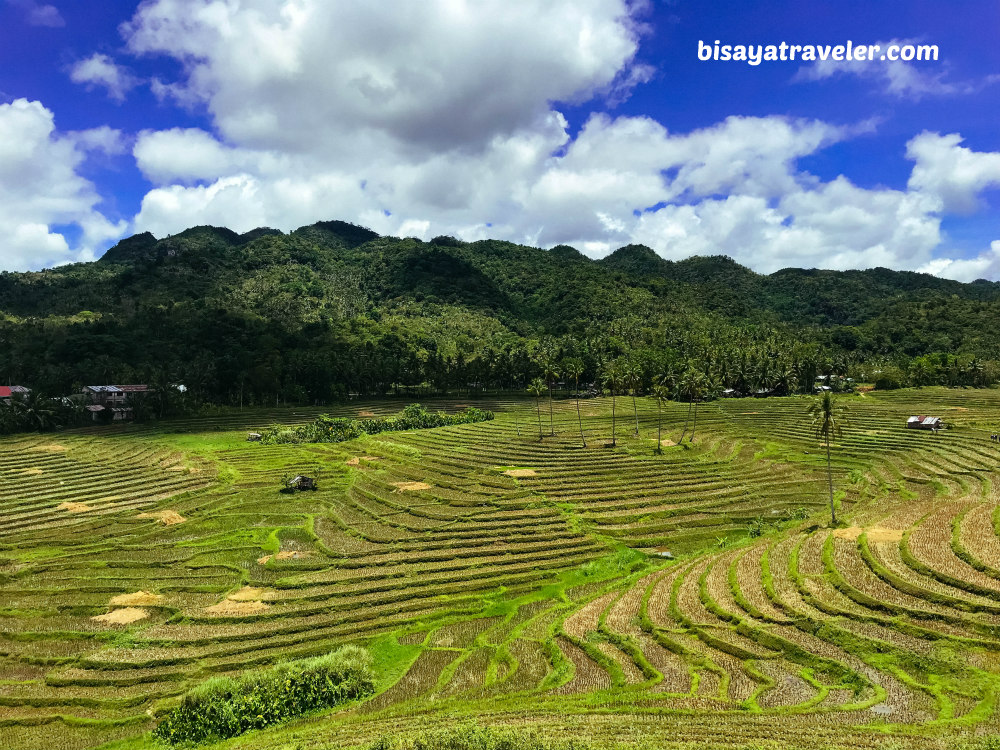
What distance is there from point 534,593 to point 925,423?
79.0 metres

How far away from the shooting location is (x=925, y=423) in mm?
85250

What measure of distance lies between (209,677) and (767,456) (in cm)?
6940

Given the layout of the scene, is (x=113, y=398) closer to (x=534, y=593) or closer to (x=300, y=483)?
(x=300, y=483)

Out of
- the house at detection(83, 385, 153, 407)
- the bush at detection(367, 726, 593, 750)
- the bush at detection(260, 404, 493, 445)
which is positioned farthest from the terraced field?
Result: the house at detection(83, 385, 153, 407)

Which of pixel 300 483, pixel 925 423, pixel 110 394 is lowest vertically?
pixel 300 483

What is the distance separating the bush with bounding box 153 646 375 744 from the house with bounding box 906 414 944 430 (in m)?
91.9

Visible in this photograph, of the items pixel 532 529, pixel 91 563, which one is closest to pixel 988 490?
pixel 532 529

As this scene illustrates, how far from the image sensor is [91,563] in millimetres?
40906

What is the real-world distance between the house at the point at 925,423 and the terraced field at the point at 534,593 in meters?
12.3

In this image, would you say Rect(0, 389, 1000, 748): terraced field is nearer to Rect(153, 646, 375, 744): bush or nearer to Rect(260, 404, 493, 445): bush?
Rect(153, 646, 375, 744): bush

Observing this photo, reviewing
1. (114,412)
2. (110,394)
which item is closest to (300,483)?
(114,412)

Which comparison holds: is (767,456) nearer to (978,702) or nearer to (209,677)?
(978,702)

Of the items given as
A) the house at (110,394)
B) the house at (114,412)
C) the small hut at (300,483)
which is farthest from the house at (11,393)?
the small hut at (300,483)

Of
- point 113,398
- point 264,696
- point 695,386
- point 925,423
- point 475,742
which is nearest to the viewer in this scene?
point 475,742
